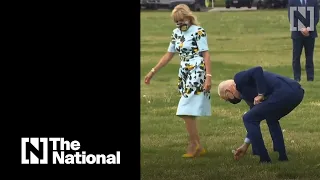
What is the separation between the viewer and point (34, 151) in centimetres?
656

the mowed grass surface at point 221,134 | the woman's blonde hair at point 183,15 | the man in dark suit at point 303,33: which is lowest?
the mowed grass surface at point 221,134

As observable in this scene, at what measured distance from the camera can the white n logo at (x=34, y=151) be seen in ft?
21.3

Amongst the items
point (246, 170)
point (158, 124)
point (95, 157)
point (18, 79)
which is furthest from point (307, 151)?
point (18, 79)

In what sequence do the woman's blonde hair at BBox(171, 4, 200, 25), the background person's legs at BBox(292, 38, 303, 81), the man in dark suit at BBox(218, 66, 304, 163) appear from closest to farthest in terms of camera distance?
the man in dark suit at BBox(218, 66, 304, 163) < the woman's blonde hair at BBox(171, 4, 200, 25) < the background person's legs at BBox(292, 38, 303, 81)

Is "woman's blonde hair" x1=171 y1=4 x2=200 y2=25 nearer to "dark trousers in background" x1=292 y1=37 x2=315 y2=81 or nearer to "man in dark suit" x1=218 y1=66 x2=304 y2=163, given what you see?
"man in dark suit" x1=218 y1=66 x2=304 y2=163

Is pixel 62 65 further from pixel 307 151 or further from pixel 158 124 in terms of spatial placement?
pixel 158 124

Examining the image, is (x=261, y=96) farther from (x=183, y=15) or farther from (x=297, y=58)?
(x=297, y=58)

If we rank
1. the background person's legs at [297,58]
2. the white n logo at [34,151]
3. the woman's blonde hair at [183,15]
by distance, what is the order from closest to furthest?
the white n logo at [34,151] < the woman's blonde hair at [183,15] < the background person's legs at [297,58]

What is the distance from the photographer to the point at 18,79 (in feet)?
20.6

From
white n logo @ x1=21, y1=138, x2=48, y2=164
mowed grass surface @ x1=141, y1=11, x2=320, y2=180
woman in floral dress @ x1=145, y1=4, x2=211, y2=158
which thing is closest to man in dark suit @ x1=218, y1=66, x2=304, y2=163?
mowed grass surface @ x1=141, y1=11, x2=320, y2=180

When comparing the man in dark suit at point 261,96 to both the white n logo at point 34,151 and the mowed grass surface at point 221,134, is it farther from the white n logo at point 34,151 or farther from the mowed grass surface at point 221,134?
the white n logo at point 34,151

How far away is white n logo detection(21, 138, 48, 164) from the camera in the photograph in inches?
255

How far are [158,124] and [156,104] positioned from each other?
2.27m

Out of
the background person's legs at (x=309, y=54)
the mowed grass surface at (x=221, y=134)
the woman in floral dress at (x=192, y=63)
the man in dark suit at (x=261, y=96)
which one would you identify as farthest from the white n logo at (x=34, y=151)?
the background person's legs at (x=309, y=54)
